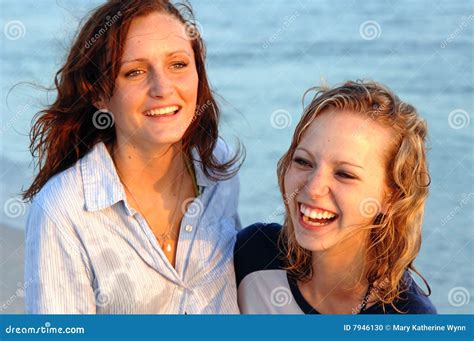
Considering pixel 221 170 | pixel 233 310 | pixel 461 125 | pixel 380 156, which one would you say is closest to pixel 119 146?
pixel 221 170

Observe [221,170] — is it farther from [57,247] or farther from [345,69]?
[345,69]

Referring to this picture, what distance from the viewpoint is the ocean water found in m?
6.87

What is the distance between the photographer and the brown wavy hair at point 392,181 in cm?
376

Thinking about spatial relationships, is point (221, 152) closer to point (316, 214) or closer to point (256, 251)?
point (256, 251)

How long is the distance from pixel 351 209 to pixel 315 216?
0.46 ft

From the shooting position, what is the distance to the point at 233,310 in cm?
398

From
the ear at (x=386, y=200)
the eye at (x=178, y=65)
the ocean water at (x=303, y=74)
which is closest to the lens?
the ear at (x=386, y=200)

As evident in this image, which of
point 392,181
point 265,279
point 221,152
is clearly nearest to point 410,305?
point 392,181

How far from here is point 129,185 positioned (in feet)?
13.2

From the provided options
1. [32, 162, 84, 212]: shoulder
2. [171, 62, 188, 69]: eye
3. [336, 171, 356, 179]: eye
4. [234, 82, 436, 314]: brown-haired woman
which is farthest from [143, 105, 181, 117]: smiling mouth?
[336, 171, 356, 179]: eye

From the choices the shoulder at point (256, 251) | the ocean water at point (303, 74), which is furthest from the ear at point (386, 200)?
the ocean water at point (303, 74)

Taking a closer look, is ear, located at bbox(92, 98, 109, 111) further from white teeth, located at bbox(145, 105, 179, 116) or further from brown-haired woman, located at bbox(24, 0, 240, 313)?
white teeth, located at bbox(145, 105, 179, 116)

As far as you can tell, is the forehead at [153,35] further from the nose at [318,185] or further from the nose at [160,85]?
the nose at [318,185]

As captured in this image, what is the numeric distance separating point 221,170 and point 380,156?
77cm
